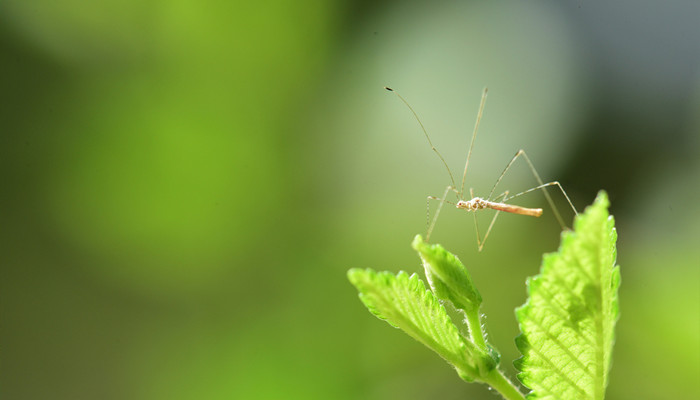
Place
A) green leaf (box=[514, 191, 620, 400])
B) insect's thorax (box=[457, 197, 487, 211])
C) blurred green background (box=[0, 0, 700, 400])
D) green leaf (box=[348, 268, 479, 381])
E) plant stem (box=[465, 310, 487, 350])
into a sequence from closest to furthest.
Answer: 1. green leaf (box=[514, 191, 620, 400])
2. green leaf (box=[348, 268, 479, 381])
3. plant stem (box=[465, 310, 487, 350])
4. insect's thorax (box=[457, 197, 487, 211])
5. blurred green background (box=[0, 0, 700, 400])

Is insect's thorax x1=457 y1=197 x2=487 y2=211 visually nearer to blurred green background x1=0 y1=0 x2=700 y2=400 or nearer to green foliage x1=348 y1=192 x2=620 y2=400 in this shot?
blurred green background x1=0 y1=0 x2=700 y2=400

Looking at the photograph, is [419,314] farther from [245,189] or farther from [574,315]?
[245,189]

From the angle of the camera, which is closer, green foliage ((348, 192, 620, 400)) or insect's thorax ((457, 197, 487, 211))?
green foliage ((348, 192, 620, 400))

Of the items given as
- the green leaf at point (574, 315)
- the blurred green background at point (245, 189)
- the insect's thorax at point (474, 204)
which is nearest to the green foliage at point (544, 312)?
the green leaf at point (574, 315)

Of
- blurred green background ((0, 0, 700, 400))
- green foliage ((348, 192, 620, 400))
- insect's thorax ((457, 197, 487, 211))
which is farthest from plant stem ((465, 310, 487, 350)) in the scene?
blurred green background ((0, 0, 700, 400))

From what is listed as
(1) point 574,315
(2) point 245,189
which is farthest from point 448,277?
(2) point 245,189

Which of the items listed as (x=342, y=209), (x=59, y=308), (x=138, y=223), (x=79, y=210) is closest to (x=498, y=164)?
(x=342, y=209)

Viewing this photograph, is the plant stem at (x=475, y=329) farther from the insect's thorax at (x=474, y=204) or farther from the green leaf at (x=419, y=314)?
the insect's thorax at (x=474, y=204)
